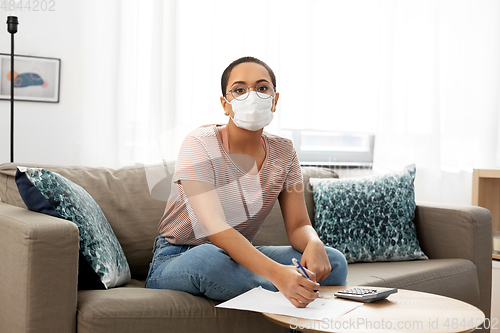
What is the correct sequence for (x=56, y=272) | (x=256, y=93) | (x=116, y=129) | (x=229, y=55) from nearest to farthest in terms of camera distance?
1. (x=56, y=272)
2. (x=256, y=93)
3. (x=116, y=129)
4. (x=229, y=55)

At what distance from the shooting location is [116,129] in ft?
7.24

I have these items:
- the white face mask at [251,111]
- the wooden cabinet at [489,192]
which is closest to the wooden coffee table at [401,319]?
the white face mask at [251,111]

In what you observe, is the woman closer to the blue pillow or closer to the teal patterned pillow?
the blue pillow

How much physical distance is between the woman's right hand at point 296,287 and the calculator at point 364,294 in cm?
10

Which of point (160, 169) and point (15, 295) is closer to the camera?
point (15, 295)

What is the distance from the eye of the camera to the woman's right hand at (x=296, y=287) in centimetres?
95

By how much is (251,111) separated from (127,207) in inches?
24.2

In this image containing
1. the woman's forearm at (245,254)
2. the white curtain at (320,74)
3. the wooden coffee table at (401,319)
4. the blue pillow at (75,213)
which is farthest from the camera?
the white curtain at (320,74)

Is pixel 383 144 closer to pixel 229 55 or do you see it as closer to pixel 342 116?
pixel 342 116

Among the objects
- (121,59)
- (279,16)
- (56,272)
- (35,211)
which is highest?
(279,16)

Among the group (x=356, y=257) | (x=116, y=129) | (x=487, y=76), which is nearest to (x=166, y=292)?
(x=356, y=257)

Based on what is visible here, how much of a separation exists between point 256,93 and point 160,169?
0.61 metres

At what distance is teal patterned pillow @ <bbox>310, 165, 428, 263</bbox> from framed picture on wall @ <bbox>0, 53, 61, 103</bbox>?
4.27ft

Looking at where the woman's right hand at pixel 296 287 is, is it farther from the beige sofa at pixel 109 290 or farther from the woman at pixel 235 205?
the beige sofa at pixel 109 290
